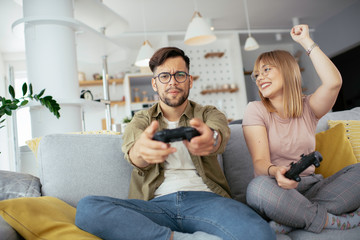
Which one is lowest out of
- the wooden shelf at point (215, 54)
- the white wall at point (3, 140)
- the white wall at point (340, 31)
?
the white wall at point (3, 140)

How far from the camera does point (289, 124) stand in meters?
1.59

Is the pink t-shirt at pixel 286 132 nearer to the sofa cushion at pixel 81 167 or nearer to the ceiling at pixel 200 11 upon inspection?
the sofa cushion at pixel 81 167

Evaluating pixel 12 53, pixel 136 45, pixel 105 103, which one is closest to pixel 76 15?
pixel 105 103

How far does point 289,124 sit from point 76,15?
2509mm

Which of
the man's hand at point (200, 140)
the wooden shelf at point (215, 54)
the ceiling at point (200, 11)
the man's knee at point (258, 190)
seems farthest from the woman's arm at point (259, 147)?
the wooden shelf at point (215, 54)

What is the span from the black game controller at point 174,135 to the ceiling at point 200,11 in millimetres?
4274

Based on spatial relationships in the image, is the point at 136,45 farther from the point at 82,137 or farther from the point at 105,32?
the point at 82,137

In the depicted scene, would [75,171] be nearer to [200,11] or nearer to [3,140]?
[200,11]

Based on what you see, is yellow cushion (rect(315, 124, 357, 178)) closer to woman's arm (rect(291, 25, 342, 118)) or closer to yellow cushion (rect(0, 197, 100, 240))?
woman's arm (rect(291, 25, 342, 118))

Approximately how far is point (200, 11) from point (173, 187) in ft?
15.6

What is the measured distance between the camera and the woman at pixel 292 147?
1248 millimetres

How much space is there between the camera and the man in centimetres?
108

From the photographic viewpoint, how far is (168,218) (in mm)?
1272

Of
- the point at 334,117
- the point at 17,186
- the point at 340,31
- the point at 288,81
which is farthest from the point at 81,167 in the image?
Answer: the point at 340,31
